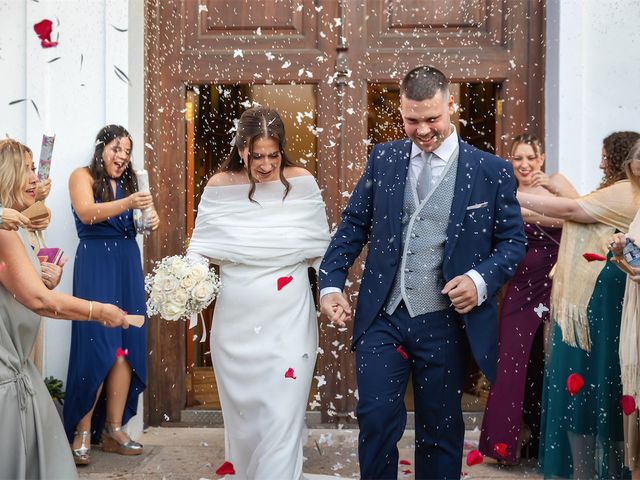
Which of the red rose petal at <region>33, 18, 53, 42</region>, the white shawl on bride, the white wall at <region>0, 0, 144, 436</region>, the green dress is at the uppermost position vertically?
the red rose petal at <region>33, 18, 53, 42</region>

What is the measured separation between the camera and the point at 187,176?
6.31m

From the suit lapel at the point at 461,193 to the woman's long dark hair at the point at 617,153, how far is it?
4.37 feet

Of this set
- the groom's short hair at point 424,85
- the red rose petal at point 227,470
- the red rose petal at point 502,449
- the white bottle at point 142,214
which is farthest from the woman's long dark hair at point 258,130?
the red rose petal at point 502,449

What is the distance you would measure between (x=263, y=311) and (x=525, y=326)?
161cm

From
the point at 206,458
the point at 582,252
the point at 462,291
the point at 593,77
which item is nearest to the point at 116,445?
the point at 206,458

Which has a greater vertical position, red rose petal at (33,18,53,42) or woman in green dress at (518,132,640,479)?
red rose petal at (33,18,53,42)

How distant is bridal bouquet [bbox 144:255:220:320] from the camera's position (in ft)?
14.6

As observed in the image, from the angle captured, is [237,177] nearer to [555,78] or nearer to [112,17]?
[112,17]

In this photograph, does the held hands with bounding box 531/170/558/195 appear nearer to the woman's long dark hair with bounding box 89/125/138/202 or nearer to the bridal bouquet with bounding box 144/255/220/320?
the bridal bouquet with bounding box 144/255/220/320

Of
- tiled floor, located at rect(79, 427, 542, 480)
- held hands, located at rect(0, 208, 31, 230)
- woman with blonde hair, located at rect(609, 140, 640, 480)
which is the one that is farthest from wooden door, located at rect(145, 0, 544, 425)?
held hands, located at rect(0, 208, 31, 230)

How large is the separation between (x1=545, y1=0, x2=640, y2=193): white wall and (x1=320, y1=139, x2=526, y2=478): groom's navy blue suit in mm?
1973

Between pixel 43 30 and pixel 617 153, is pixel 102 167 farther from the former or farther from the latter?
pixel 617 153

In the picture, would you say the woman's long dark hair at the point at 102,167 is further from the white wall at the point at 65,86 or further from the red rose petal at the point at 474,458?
the red rose petal at the point at 474,458

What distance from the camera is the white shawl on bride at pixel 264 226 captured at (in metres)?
4.70
